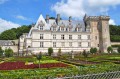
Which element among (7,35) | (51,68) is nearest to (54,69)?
(51,68)

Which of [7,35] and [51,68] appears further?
[7,35]

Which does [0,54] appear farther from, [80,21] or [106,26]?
[106,26]

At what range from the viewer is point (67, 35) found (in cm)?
5616

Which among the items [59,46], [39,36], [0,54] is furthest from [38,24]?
[0,54]

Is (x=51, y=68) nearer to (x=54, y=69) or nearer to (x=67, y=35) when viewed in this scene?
(x=54, y=69)

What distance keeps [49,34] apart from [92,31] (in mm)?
12545

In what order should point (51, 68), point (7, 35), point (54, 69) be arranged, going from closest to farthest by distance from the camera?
point (54, 69) → point (51, 68) → point (7, 35)

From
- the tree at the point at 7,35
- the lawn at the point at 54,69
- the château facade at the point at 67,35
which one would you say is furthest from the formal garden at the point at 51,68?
the tree at the point at 7,35

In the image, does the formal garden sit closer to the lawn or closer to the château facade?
the lawn

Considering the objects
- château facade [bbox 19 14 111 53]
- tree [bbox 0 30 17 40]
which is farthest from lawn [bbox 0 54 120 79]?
tree [bbox 0 30 17 40]

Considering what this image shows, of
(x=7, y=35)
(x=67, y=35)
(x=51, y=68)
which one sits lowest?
(x=51, y=68)

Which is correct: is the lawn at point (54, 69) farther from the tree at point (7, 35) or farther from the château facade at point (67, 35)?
the tree at point (7, 35)

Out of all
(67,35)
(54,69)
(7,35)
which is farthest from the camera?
(7,35)

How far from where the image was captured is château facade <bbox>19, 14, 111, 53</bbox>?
52844 millimetres
